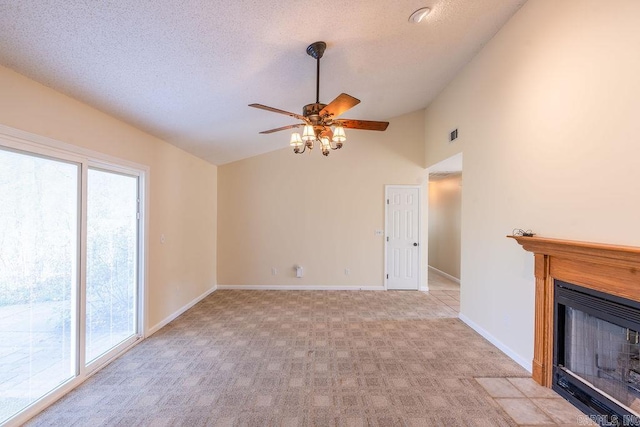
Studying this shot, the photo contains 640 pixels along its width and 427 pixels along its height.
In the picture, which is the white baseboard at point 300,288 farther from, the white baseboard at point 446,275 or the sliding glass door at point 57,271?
the sliding glass door at point 57,271

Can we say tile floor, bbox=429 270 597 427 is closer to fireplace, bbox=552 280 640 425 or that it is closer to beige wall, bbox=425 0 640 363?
fireplace, bbox=552 280 640 425

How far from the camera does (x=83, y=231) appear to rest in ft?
8.24

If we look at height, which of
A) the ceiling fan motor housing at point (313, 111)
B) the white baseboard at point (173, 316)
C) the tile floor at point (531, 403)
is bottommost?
the white baseboard at point (173, 316)

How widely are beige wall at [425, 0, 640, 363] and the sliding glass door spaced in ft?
13.9

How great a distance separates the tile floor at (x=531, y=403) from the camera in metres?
1.98

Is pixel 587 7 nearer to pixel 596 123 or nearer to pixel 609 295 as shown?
pixel 596 123

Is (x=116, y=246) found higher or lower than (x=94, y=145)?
lower

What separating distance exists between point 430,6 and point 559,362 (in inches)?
127

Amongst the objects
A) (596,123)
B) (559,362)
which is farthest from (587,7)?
(559,362)

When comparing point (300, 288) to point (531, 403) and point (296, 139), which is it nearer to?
point (296, 139)

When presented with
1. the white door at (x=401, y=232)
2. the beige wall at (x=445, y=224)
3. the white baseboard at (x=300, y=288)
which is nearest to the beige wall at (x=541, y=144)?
the white door at (x=401, y=232)

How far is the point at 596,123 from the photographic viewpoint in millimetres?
1975

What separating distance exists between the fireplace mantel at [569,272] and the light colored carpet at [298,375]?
369 mm

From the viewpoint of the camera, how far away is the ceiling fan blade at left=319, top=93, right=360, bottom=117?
2226mm
